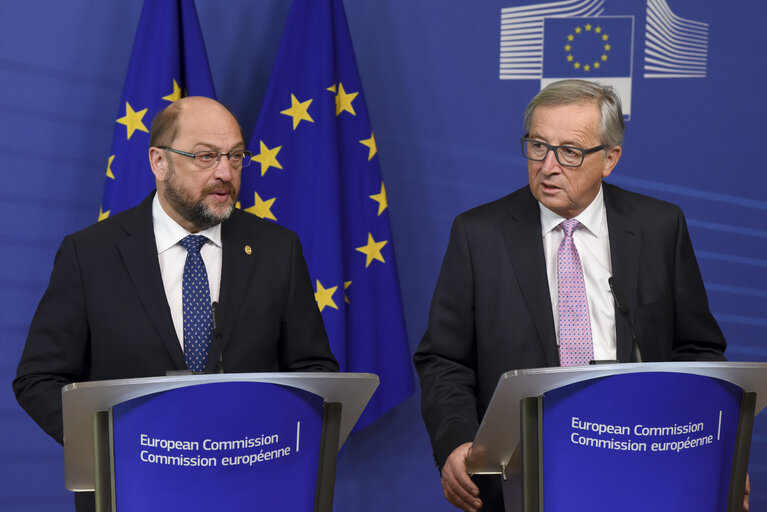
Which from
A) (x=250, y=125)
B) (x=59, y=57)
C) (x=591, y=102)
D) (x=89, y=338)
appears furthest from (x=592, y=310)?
(x=59, y=57)

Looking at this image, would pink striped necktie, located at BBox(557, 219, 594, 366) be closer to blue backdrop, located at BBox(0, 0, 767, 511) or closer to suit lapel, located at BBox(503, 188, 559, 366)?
suit lapel, located at BBox(503, 188, 559, 366)

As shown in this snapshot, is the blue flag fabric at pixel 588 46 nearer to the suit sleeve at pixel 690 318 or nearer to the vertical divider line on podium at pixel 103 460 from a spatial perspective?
the suit sleeve at pixel 690 318

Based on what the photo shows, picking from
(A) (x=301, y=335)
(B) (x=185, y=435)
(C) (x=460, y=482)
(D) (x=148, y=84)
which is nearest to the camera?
(B) (x=185, y=435)

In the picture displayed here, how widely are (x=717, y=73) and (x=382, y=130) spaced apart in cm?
143

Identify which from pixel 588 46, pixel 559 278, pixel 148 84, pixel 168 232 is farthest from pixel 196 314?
pixel 588 46

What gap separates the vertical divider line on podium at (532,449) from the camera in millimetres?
1624

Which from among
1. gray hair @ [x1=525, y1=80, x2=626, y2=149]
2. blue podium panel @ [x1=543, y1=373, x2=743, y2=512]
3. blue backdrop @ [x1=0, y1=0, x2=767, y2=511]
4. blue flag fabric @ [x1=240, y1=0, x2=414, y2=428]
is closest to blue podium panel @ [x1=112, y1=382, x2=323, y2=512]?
blue podium panel @ [x1=543, y1=373, x2=743, y2=512]

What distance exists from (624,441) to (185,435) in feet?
2.51

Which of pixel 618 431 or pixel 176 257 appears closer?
pixel 618 431

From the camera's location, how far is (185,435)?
1.55 meters

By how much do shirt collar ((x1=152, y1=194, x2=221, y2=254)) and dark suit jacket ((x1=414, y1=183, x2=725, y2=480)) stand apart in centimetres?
67

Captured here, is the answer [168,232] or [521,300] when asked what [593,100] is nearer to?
[521,300]

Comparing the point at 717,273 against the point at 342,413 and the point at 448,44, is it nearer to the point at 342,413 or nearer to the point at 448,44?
the point at 448,44

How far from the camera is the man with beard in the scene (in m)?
2.42
